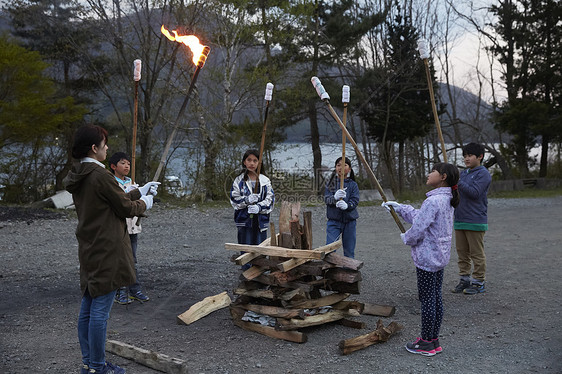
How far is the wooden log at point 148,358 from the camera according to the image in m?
4.10

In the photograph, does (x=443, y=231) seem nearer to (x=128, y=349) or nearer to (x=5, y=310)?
(x=128, y=349)

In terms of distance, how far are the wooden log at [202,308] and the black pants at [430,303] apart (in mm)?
2269

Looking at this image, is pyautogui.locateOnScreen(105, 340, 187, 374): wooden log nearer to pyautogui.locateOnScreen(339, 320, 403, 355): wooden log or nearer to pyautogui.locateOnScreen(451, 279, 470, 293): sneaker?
pyautogui.locateOnScreen(339, 320, 403, 355): wooden log

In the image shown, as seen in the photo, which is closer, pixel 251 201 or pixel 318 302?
pixel 318 302

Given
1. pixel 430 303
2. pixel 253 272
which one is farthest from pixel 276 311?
pixel 430 303

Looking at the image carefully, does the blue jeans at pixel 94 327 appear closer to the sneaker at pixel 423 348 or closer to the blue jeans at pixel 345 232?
the sneaker at pixel 423 348

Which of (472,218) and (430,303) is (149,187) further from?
(472,218)

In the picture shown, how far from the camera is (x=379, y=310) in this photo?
5.74 meters

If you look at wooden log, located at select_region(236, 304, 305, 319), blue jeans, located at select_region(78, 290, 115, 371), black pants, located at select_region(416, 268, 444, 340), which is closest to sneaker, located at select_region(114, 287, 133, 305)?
wooden log, located at select_region(236, 304, 305, 319)

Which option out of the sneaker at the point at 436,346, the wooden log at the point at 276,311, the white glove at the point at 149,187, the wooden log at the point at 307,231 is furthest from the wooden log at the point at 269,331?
the white glove at the point at 149,187

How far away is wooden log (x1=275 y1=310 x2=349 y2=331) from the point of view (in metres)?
4.95

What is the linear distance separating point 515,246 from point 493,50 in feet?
61.1

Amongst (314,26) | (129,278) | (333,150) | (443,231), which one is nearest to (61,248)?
(129,278)

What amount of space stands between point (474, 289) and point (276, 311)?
2.90 metres
